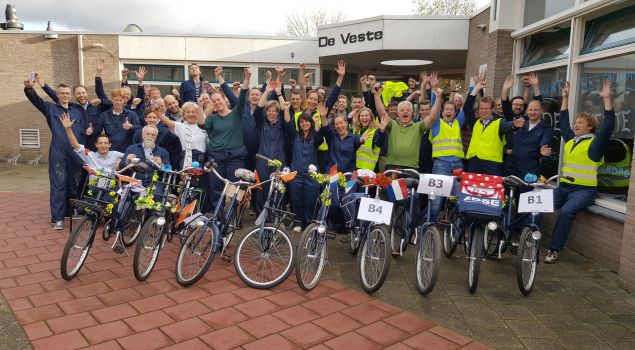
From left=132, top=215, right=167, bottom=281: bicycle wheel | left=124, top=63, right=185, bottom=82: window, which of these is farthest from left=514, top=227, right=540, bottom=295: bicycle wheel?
left=124, top=63, right=185, bottom=82: window

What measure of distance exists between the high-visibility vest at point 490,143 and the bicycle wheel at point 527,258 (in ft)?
5.52

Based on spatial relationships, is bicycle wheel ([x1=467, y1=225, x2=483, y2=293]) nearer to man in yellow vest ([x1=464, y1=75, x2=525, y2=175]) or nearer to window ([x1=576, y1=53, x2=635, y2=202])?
→ man in yellow vest ([x1=464, y1=75, x2=525, y2=175])

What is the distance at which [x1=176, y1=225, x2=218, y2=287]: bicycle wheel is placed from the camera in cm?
405

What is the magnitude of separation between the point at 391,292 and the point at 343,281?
49 centimetres

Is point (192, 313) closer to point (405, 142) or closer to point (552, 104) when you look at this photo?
point (405, 142)

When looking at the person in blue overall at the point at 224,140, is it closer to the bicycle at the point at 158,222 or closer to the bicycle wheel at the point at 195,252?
the bicycle at the point at 158,222

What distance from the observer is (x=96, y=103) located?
6426mm

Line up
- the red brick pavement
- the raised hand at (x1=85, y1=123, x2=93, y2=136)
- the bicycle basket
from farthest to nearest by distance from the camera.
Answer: the raised hand at (x1=85, y1=123, x2=93, y2=136) < the bicycle basket < the red brick pavement

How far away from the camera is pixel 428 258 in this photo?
4043 millimetres

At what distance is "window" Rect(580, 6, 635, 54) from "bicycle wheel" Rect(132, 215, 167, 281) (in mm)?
5276

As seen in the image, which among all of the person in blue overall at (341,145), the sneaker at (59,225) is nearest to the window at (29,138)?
the sneaker at (59,225)

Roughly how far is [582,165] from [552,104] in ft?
5.85

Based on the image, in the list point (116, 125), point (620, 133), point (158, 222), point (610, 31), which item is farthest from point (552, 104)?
point (116, 125)

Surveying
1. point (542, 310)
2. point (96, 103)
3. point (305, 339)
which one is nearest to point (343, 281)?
point (305, 339)
